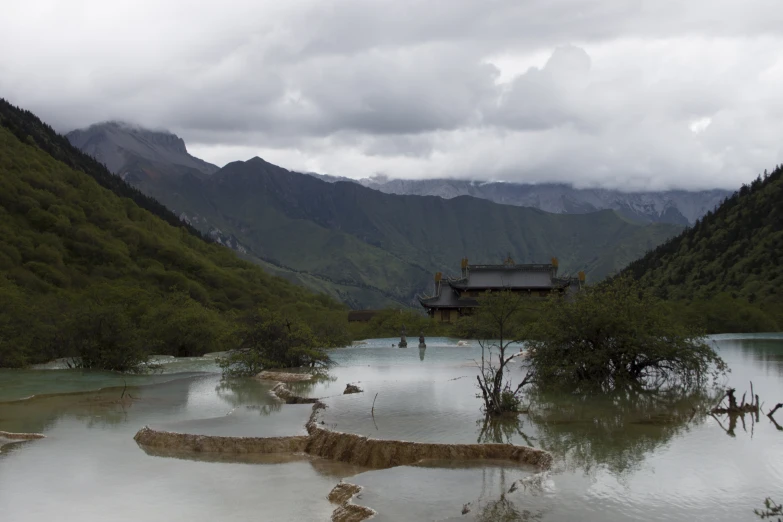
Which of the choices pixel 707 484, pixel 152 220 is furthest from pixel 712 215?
pixel 707 484

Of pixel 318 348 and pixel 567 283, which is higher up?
pixel 567 283

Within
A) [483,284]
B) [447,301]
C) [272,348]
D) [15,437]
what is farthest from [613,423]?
[483,284]

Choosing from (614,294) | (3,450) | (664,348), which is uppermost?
(614,294)

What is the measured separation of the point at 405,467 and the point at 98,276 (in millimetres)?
98317

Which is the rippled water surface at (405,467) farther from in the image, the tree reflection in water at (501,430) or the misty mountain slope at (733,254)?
the misty mountain slope at (733,254)

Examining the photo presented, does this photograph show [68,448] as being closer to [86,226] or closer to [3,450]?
[3,450]

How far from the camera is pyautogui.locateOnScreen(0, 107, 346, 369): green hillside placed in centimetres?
4953

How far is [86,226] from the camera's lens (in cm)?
12331

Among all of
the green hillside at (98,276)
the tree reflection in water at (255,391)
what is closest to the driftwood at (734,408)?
the tree reflection in water at (255,391)

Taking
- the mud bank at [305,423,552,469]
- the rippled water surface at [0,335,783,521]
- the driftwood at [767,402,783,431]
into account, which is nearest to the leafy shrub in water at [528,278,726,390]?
the rippled water surface at [0,335,783,521]

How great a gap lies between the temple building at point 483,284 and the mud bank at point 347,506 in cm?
8111

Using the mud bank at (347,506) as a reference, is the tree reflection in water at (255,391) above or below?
above

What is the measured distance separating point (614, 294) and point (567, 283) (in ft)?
206

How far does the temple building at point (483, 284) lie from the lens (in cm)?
9988
